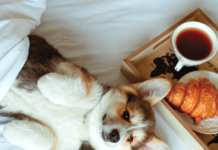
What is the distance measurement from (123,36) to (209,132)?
1.18m

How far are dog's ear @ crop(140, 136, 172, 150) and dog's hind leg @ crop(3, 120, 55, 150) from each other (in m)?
0.72

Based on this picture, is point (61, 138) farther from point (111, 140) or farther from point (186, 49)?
point (186, 49)

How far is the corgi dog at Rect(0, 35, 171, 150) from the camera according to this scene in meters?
1.14

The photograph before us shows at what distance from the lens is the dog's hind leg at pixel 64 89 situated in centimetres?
112

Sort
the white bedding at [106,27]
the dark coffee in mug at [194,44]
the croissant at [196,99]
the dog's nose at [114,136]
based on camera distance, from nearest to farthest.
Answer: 1. the dog's nose at [114,136]
2. the croissant at [196,99]
3. the dark coffee in mug at [194,44]
4. the white bedding at [106,27]

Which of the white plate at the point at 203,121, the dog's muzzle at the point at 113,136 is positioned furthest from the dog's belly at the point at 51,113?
the white plate at the point at 203,121

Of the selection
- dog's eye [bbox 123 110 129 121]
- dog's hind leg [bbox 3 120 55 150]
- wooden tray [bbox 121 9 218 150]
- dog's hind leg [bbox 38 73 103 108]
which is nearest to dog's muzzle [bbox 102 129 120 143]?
dog's eye [bbox 123 110 129 121]

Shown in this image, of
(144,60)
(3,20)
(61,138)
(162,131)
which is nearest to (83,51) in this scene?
(144,60)

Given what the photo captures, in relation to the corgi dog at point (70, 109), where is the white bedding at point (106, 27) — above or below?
above

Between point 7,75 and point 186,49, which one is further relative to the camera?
point 186,49

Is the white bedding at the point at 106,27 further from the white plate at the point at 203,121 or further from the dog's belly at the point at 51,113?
the dog's belly at the point at 51,113

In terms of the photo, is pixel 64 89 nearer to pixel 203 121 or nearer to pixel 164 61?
pixel 164 61

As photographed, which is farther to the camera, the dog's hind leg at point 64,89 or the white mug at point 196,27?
the white mug at point 196,27

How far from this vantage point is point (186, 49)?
1.55 meters
